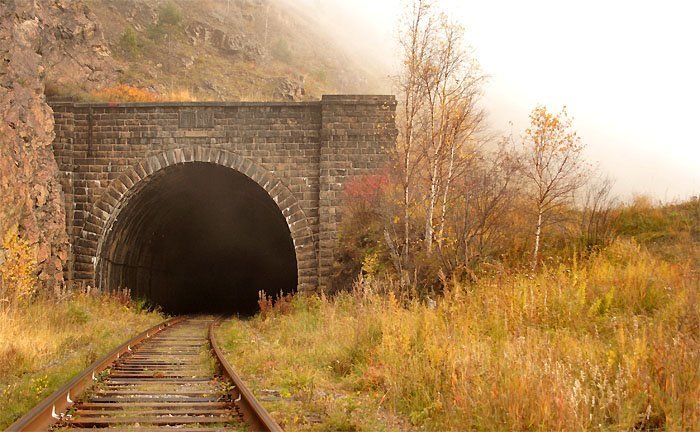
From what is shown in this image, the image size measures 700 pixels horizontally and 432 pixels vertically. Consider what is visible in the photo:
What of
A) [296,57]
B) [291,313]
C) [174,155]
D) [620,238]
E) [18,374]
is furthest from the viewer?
[296,57]

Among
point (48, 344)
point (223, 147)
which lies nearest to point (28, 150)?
point (223, 147)

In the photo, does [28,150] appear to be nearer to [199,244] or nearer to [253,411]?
[253,411]

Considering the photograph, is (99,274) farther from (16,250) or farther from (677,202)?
(677,202)

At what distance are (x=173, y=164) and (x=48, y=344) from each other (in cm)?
1077

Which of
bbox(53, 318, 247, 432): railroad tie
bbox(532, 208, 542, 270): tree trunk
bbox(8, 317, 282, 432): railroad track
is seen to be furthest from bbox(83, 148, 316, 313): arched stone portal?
bbox(8, 317, 282, 432): railroad track

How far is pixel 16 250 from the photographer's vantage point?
14219mm

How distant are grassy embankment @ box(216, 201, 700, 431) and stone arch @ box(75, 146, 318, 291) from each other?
835cm

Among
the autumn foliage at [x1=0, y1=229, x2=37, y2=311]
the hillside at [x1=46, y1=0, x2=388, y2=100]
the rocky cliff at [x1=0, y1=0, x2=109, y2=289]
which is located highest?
the hillside at [x1=46, y1=0, x2=388, y2=100]

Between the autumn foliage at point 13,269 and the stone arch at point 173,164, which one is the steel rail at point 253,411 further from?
the stone arch at point 173,164

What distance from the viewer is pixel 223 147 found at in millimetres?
20234

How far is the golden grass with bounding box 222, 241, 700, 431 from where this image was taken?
5.26m

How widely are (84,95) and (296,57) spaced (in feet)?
166

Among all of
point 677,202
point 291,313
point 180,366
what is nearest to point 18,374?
point 180,366

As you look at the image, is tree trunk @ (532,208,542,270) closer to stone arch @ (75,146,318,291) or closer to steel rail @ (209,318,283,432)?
steel rail @ (209,318,283,432)
